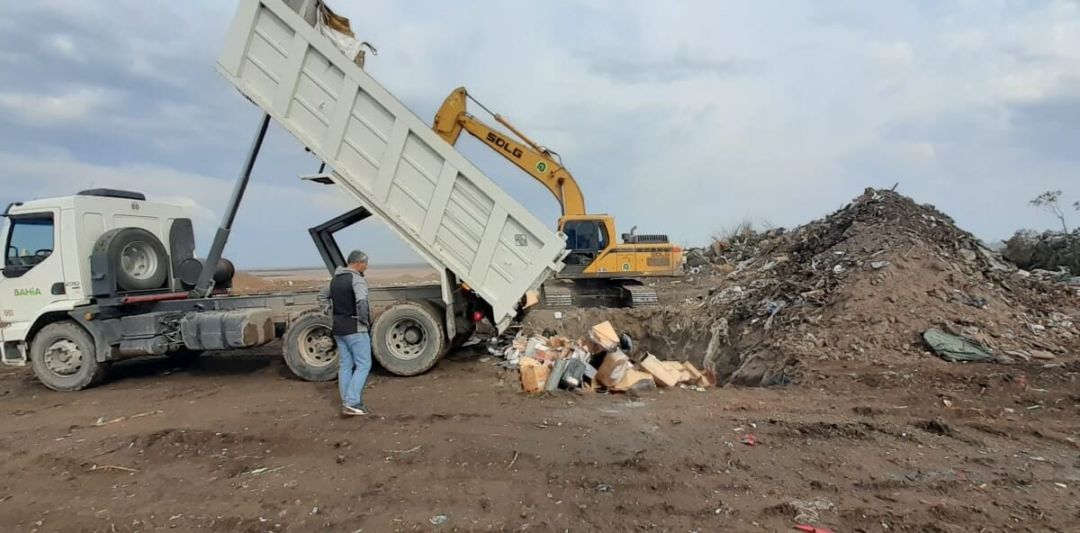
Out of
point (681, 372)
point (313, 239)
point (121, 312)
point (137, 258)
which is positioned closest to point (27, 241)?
point (137, 258)

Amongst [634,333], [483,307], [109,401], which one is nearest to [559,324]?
[634,333]

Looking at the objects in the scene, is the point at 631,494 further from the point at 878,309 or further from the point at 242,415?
the point at 878,309

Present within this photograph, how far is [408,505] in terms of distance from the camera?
12.8 feet

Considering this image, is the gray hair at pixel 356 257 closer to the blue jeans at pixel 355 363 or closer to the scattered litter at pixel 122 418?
the blue jeans at pixel 355 363

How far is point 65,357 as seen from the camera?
783 centimetres

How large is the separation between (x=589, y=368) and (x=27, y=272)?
23.8 ft

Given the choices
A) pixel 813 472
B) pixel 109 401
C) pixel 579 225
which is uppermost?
pixel 579 225

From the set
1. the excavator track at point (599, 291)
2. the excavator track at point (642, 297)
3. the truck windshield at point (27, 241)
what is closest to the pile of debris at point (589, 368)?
the excavator track at point (642, 297)

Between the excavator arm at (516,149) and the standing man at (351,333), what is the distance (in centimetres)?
504

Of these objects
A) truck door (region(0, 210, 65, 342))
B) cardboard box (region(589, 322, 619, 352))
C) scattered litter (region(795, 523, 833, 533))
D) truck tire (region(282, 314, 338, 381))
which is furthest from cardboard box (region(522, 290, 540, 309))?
truck door (region(0, 210, 65, 342))

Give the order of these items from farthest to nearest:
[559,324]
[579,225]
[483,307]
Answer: [579,225]
[559,324]
[483,307]

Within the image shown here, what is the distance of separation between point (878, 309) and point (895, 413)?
9.40ft

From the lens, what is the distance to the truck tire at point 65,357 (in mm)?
7754

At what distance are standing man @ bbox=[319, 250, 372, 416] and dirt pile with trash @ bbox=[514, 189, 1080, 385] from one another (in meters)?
3.50
